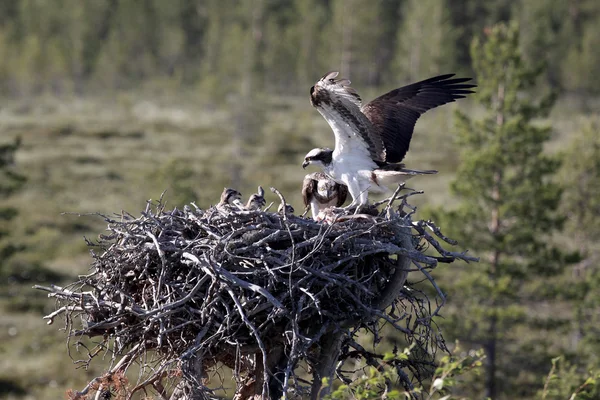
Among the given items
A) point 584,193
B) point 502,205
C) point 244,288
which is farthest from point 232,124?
point 244,288

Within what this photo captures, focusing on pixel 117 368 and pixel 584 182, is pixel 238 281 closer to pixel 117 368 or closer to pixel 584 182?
pixel 117 368

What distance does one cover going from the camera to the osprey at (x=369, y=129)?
22.8ft

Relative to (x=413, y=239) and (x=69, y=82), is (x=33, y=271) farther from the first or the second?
(x=69, y=82)

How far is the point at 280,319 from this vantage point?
5.69m

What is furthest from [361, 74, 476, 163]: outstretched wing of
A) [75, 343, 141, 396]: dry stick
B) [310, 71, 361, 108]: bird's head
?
[75, 343, 141, 396]: dry stick

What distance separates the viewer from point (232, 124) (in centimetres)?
4772

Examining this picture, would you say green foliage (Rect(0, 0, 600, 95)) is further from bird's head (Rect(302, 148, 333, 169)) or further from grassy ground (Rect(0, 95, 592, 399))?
bird's head (Rect(302, 148, 333, 169))

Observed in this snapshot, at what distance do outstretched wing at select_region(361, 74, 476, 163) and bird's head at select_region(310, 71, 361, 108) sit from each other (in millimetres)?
684

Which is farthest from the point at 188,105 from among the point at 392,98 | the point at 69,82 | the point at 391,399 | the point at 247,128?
the point at 391,399

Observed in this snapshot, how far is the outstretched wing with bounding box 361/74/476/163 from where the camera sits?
25.2 feet

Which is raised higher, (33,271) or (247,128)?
(247,128)

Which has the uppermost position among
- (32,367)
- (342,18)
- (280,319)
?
(342,18)

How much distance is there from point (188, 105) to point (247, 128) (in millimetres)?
23536

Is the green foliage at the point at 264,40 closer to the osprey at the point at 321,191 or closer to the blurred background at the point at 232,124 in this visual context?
the blurred background at the point at 232,124
